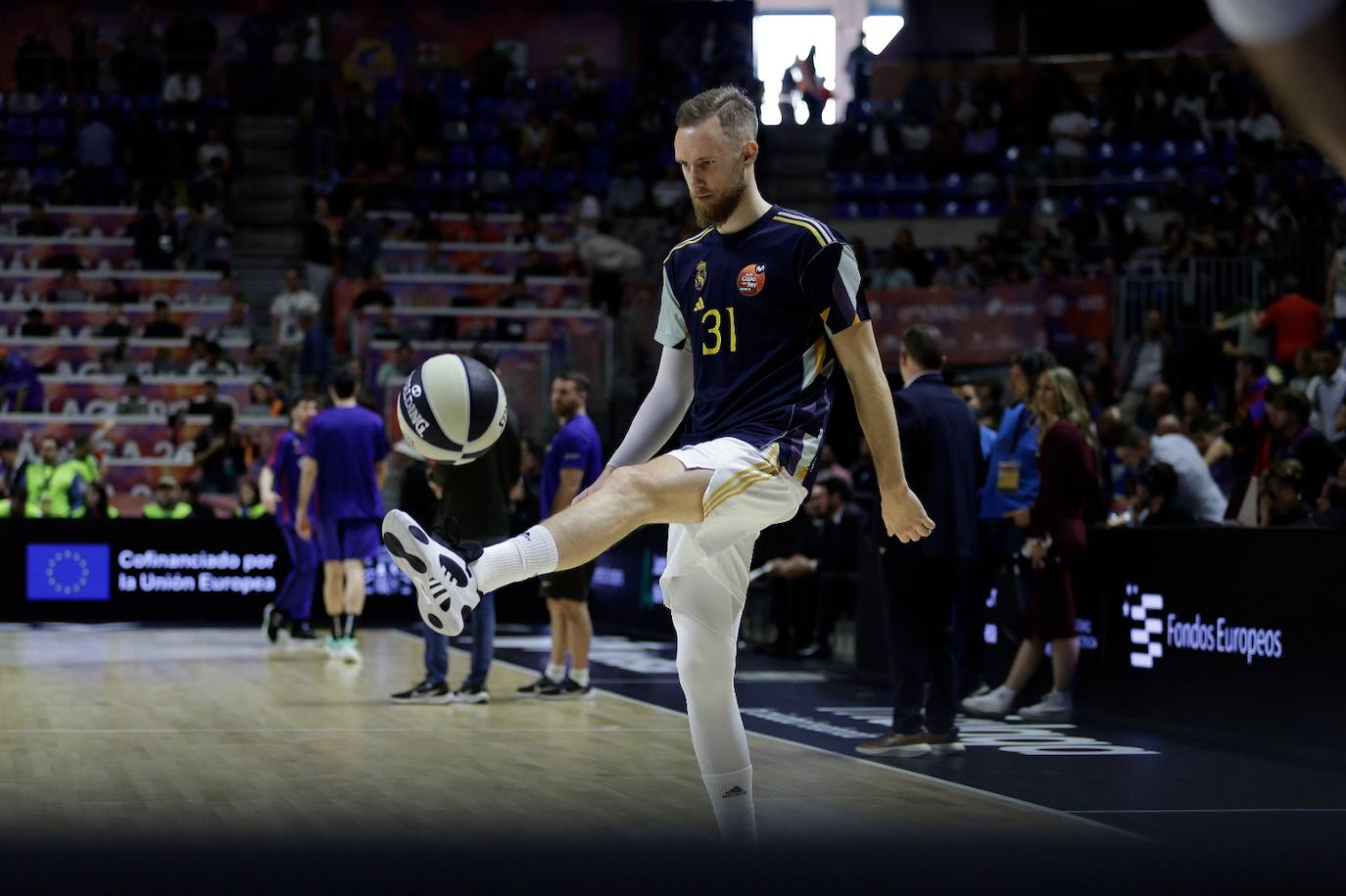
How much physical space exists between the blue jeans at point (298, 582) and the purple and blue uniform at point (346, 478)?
1.46m

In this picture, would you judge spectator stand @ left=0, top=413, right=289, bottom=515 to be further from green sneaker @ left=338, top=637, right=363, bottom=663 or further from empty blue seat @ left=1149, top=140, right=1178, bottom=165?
empty blue seat @ left=1149, top=140, right=1178, bottom=165

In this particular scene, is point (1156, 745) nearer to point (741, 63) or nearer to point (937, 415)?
point (937, 415)

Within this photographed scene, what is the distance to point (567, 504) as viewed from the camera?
10.5 m

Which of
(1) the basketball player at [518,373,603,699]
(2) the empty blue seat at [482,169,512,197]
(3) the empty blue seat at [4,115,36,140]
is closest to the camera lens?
(1) the basketball player at [518,373,603,699]

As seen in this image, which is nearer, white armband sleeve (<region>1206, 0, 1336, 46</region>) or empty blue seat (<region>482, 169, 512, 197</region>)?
white armband sleeve (<region>1206, 0, 1336, 46</region>)

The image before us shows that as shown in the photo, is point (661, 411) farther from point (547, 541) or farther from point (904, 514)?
point (547, 541)

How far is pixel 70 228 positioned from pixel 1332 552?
19763mm

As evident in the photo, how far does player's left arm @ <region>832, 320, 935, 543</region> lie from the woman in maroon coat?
5.31 metres

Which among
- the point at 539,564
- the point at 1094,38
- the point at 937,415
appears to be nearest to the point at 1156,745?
the point at 937,415

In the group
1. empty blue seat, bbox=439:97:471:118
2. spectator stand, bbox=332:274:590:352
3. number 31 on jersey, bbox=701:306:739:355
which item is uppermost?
empty blue seat, bbox=439:97:471:118

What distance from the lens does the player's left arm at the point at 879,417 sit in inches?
185

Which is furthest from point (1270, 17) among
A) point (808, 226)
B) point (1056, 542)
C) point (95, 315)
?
point (95, 315)

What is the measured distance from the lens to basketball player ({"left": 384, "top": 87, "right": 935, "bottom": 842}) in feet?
15.3

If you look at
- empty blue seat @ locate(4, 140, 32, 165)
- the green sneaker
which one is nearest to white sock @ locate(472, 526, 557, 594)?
the green sneaker
